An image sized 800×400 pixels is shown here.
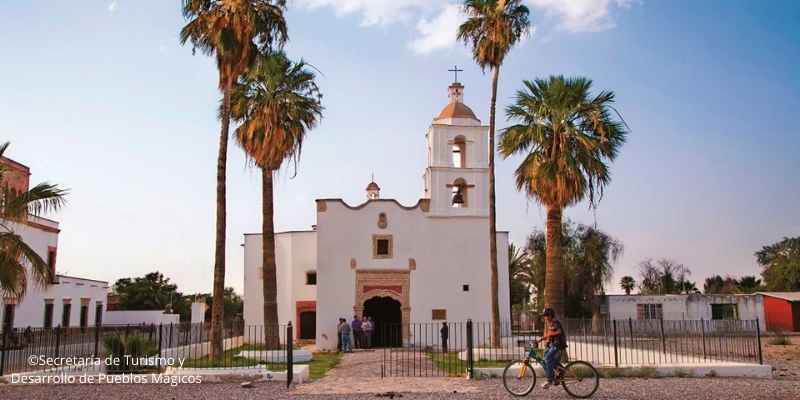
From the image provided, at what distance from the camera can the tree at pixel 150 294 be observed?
56781 mm

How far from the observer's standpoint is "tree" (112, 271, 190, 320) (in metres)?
56.8

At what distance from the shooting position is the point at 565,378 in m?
11.2

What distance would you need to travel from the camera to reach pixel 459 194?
27938 millimetres

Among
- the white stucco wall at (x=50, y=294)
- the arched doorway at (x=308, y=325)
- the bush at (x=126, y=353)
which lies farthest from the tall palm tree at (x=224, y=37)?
the white stucco wall at (x=50, y=294)

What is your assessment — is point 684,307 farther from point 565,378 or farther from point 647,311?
point 565,378

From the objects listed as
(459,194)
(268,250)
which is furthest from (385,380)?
(459,194)

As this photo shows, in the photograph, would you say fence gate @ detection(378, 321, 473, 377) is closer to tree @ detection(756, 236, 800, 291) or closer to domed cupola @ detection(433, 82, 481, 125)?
domed cupola @ detection(433, 82, 481, 125)

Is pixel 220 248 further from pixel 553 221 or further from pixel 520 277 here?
pixel 520 277

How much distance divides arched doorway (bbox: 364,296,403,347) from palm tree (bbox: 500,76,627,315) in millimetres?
8257

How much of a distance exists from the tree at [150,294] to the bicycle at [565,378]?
48.2 metres

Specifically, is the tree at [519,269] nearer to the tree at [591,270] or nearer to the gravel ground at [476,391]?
the tree at [591,270]

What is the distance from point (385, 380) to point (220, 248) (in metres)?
5.51

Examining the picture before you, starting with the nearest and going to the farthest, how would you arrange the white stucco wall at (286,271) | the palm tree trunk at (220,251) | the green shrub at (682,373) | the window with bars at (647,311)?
the green shrub at (682,373), the palm tree trunk at (220,251), the white stucco wall at (286,271), the window with bars at (647,311)

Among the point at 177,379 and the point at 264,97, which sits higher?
the point at 264,97
